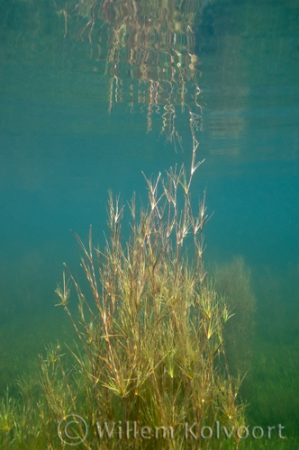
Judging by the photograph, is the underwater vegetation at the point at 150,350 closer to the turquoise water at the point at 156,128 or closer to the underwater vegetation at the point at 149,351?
the underwater vegetation at the point at 149,351

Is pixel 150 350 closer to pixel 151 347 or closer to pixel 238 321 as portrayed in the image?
pixel 151 347

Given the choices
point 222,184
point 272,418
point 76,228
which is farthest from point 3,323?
point 76,228

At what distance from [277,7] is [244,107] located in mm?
10304

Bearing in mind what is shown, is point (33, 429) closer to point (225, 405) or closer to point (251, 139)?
point (225, 405)

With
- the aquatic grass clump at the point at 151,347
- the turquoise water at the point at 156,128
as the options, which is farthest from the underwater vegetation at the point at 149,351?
the turquoise water at the point at 156,128

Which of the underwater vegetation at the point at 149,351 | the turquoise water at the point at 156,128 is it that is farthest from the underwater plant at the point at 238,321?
the underwater vegetation at the point at 149,351

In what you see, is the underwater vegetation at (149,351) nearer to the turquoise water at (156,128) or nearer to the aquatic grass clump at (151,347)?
the aquatic grass clump at (151,347)

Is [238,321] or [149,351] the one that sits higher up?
[149,351]

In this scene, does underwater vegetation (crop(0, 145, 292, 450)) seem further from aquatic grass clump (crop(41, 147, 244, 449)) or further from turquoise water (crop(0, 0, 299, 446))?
turquoise water (crop(0, 0, 299, 446))

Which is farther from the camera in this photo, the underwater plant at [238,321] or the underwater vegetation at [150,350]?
the underwater plant at [238,321]

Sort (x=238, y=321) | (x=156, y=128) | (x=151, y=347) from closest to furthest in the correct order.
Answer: (x=151, y=347) → (x=238, y=321) → (x=156, y=128)

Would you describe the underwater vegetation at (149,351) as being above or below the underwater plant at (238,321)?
above

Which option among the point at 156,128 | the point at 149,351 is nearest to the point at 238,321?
the point at 149,351

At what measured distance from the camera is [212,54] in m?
14.0
